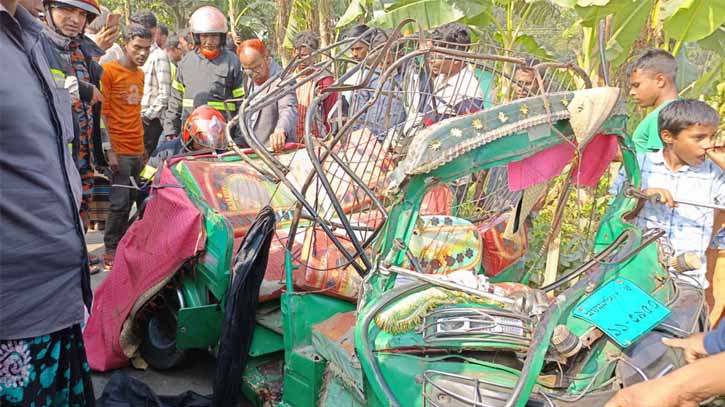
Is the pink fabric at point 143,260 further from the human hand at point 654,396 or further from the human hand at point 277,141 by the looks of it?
the human hand at point 654,396

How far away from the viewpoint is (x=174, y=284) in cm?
324

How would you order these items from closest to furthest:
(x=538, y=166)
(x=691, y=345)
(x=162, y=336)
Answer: (x=691, y=345) → (x=538, y=166) → (x=162, y=336)

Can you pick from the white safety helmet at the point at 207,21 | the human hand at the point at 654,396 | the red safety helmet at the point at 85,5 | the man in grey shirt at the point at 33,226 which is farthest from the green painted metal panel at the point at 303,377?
the white safety helmet at the point at 207,21

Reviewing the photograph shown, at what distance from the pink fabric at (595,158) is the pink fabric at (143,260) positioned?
5.87 feet

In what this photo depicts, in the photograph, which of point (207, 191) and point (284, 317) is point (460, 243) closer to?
point (284, 317)

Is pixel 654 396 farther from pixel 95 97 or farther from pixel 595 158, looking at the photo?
pixel 95 97

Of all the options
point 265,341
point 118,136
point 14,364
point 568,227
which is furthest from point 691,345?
point 118,136

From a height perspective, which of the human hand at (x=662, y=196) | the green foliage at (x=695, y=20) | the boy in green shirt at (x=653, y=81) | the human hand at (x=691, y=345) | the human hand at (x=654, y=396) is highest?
the green foliage at (x=695, y=20)

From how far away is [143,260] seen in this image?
10.5 ft

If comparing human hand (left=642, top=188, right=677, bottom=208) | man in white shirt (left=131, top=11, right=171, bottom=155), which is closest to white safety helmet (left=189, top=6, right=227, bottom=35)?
man in white shirt (left=131, top=11, right=171, bottom=155)

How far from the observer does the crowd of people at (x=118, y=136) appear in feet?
5.55

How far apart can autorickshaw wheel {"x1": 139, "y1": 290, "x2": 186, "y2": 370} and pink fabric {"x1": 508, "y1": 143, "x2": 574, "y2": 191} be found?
2069mm

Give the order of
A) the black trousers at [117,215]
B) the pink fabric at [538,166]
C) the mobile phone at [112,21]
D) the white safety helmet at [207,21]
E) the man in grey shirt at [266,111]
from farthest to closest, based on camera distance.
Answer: the mobile phone at [112,21] → the black trousers at [117,215] → the white safety helmet at [207,21] → the man in grey shirt at [266,111] → the pink fabric at [538,166]

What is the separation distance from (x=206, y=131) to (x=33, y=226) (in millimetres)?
2145
